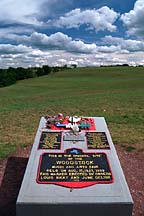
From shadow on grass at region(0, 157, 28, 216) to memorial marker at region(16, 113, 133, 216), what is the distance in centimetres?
104

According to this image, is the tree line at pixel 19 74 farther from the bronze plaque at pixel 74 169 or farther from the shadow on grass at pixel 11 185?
the bronze plaque at pixel 74 169

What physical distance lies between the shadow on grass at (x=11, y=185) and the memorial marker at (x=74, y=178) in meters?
1.04

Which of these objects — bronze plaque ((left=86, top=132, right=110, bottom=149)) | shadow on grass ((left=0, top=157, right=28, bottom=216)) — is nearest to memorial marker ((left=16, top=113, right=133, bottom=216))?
bronze plaque ((left=86, top=132, right=110, bottom=149))

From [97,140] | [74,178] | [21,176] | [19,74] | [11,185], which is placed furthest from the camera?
[19,74]

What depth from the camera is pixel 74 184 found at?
178 inches

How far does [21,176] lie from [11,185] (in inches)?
21.5

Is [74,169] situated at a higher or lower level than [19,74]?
higher

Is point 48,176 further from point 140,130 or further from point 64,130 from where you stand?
point 140,130

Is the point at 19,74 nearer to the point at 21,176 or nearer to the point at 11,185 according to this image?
the point at 21,176

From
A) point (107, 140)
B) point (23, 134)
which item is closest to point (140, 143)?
point (107, 140)

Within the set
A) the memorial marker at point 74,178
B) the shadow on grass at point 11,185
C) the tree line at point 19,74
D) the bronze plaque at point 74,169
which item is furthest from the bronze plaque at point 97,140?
the tree line at point 19,74

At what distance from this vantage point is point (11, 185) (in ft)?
20.7

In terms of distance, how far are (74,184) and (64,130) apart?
7.52 ft

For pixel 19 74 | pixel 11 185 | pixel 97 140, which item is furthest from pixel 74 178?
pixel 19 74
